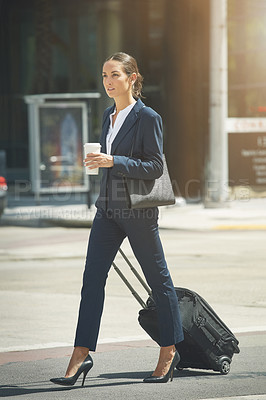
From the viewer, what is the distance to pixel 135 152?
492 centimetres

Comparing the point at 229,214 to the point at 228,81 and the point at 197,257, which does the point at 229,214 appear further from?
the point at 197,257

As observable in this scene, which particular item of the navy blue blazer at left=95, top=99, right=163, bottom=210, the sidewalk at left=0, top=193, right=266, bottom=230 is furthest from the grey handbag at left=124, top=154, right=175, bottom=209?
the sidewalk at left=0, top=193, right=266, bottom=230

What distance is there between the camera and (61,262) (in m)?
10.9

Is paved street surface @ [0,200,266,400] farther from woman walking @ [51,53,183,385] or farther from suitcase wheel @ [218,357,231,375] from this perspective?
Result: woman walking @ [51,53,183,385]

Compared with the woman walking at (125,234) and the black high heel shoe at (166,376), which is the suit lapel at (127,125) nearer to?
the woman walking at (125,234)

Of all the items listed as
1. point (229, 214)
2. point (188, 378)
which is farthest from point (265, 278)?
point (229, 214)

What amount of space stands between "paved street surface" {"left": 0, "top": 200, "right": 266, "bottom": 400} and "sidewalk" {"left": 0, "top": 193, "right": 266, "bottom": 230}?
4.53ft

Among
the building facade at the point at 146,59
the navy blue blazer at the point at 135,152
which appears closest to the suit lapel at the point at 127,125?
the navy blue blazer at the point at 135,152

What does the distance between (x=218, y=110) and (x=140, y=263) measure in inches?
549

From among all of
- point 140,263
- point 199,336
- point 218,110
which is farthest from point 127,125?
point 218,110

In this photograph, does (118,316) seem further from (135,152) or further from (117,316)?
(135,152)

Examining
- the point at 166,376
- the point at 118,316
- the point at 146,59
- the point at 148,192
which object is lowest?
the point at 118,316

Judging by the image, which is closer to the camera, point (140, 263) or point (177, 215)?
point (140, 263)

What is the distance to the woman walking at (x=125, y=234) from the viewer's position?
488 cm
